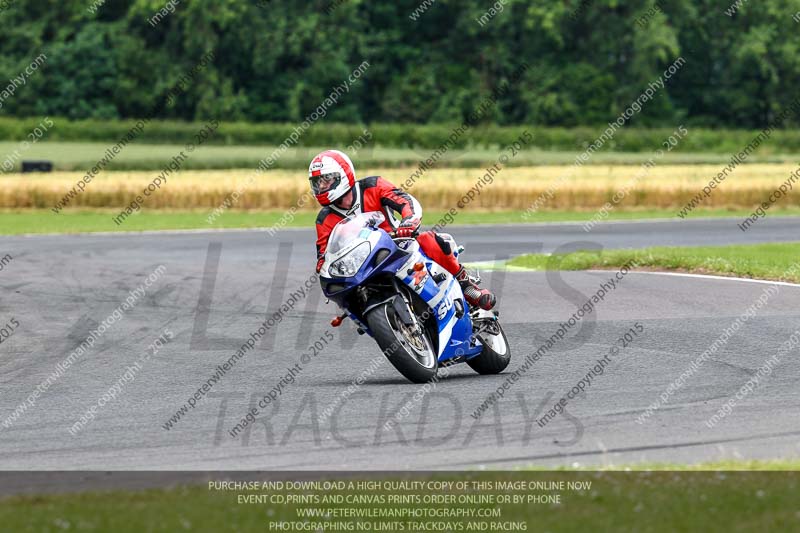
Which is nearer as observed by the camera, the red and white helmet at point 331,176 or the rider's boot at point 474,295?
the red and white helmet at point 331,176

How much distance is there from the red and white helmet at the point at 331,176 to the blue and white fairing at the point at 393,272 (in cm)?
31

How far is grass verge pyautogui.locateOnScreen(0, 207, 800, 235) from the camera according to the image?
3441cm

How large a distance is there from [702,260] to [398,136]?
50055 mm

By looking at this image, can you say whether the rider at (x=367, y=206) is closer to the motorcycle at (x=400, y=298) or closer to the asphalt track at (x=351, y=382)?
the motorcycle at (x=400, y=298)

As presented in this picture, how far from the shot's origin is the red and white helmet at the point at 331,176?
11.0 meters

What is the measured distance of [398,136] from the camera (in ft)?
227

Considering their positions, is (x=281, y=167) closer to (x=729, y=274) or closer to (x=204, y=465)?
(x=729, y=274)

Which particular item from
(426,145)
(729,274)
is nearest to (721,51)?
(426,145)

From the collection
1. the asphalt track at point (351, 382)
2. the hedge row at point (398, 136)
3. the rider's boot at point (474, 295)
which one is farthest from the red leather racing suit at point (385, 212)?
the hedge row at point (398, 136)
